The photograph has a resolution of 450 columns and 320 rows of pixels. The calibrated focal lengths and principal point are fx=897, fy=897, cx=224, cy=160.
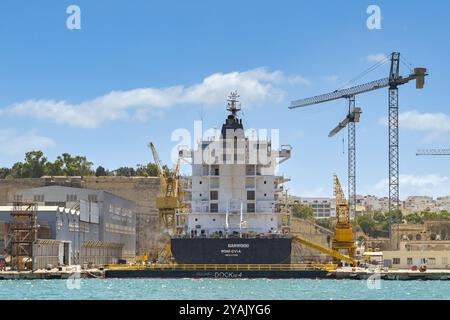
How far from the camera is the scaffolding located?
83.0m

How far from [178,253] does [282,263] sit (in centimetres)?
853

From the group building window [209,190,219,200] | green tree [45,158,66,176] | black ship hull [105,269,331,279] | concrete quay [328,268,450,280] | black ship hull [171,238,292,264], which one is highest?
green tree [45,158,66,176]

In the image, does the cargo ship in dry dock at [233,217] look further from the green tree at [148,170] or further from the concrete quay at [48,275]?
the green tree at [148,170]

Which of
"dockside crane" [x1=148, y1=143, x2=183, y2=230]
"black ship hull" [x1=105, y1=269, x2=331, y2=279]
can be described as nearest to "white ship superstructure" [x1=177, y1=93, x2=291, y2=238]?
"black ship hull" [x1=105, y1=269, x2=331, y2=279]

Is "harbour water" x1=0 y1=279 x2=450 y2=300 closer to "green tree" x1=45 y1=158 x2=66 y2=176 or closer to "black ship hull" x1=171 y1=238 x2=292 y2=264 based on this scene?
"black ship hull" x1=171 y1=238 x2=292 y2=264

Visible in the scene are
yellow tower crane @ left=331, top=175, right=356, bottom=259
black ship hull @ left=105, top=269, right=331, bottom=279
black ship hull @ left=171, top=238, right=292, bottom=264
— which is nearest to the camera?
black ship hull @ left=105, top=269, right=331, bottom=279

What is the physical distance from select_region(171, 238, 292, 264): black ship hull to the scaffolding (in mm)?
17990

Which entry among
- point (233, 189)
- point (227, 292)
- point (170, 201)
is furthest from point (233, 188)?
point (170, 201)

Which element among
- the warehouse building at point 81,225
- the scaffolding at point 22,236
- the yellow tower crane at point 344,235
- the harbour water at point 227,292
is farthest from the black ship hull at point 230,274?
the yellow tower crane at point 344,235

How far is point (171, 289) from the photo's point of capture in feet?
183

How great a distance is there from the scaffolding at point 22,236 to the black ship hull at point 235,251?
59.0 ft

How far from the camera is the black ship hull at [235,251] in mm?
72438

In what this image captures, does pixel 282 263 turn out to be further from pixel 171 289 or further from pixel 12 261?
pixel 12 261

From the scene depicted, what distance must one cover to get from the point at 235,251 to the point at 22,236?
23342mm
